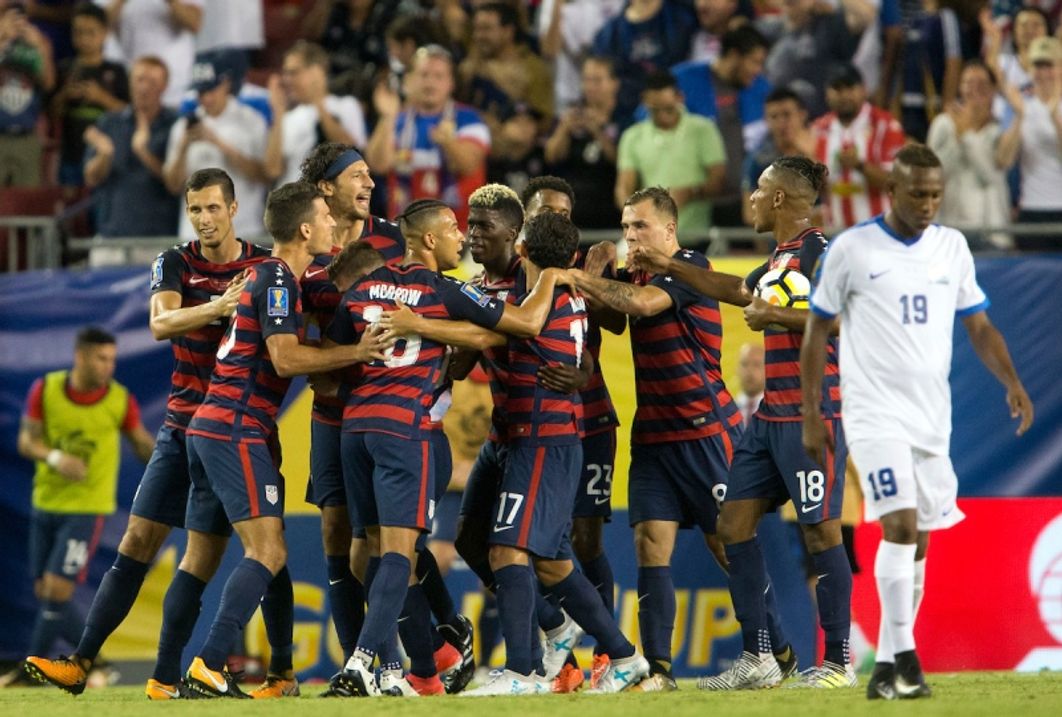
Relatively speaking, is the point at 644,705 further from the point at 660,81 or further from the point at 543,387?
the point at 660,81

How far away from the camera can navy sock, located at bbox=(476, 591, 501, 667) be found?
38.4ft

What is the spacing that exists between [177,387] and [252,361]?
2.30 feet

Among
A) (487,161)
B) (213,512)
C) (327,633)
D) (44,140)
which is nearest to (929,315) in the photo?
(213,512)

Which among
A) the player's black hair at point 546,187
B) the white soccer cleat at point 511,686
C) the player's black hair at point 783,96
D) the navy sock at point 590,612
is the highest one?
the player's black hair at point 783,96

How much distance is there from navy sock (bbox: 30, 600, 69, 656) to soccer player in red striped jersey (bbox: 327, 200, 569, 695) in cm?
454

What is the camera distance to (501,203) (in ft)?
28.9

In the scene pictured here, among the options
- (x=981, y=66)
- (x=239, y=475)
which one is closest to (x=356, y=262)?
(x=239, y=475)

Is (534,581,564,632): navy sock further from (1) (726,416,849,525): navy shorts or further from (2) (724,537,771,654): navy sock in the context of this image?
(1) (726,416,849,525): navy shorts

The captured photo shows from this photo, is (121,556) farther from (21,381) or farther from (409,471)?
(21,381)

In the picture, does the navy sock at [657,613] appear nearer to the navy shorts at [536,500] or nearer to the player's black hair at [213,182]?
the navy shorts at [536,500]

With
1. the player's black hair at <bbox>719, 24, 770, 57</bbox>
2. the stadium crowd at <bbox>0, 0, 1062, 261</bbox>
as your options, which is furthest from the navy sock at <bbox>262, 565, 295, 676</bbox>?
the player's black hair at <bbox>719, 24, 770, 57</bbox>

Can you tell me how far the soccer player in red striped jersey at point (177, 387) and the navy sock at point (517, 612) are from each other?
1.43 meters

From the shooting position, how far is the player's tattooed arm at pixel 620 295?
28.5ft

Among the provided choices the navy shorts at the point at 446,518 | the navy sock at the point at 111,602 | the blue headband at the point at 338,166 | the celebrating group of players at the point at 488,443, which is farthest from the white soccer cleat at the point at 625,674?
the navy shorts at the point at 446,518
